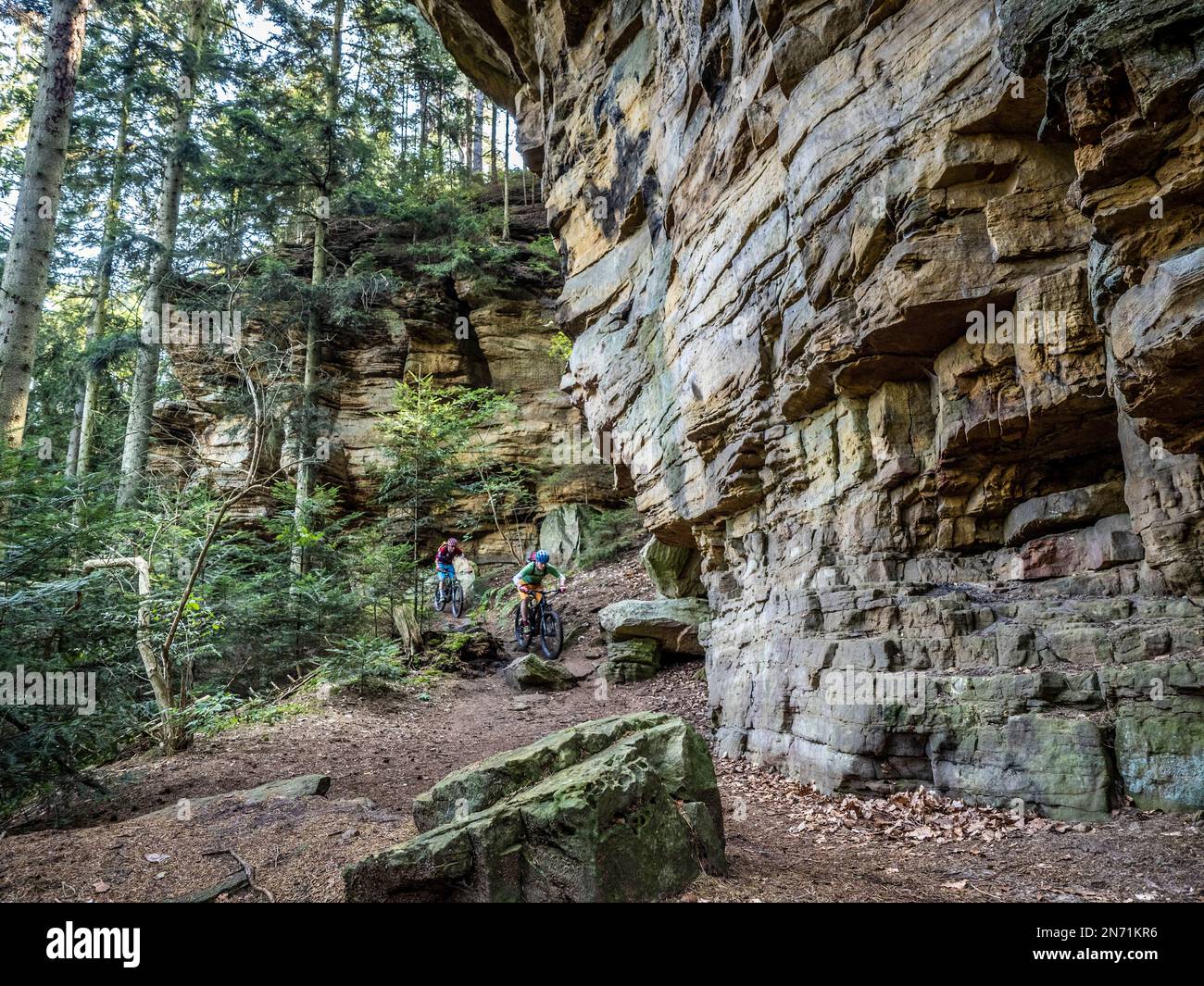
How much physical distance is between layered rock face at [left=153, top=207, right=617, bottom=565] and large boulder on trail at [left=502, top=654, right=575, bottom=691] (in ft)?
28.3

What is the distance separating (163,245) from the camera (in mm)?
15016

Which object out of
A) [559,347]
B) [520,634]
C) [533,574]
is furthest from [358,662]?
[559,347]

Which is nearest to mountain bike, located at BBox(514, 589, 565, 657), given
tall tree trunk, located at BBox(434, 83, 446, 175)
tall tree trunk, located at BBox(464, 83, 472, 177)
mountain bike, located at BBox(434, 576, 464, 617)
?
mountain bike, located at BBox(434, 576, 464, 617)

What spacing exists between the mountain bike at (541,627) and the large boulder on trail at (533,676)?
4.92 feet

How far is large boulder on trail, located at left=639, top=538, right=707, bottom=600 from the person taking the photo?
1366 cm

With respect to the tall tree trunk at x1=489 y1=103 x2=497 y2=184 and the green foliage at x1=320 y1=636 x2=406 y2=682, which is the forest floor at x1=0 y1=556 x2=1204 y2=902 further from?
the tall tree trunk at x1=489 y1=103 x2=497 y2=184

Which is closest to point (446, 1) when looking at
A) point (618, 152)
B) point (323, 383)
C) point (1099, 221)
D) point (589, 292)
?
point (618, 152)

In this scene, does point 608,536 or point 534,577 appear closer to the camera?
point 534,577

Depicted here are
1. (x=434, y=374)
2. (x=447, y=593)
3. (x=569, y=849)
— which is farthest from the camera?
(x=434, y=374)

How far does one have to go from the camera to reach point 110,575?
731 centimetres

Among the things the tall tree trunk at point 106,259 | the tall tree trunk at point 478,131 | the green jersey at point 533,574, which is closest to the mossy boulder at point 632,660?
the green jersey at point 533,574

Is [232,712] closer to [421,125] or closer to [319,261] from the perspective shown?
[319,261]

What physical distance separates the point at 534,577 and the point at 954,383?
9.62 m

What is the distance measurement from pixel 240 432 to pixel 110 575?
51.0ft
